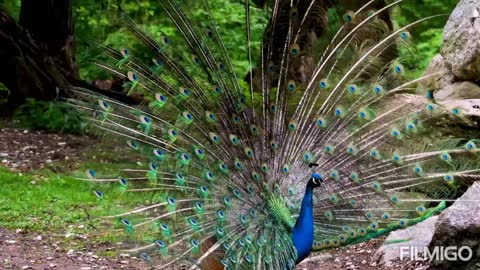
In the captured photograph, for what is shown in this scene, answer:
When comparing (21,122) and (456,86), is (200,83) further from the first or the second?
(21,122)

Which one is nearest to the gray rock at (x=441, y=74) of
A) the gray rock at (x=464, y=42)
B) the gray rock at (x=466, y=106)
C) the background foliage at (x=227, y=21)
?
the gray rock at (x=464, y=42)

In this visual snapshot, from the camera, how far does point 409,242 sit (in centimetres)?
686

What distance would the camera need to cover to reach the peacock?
236 inches

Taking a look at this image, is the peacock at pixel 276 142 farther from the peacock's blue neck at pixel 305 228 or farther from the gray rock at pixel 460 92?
the gray rock at pixel 460 92

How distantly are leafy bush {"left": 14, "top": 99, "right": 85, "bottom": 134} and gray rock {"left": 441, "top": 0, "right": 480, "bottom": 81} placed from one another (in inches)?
249

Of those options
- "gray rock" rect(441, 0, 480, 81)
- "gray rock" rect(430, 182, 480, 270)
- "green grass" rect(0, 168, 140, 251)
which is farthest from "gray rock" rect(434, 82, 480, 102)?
"green grass" rect(0, 168, 140, 251)

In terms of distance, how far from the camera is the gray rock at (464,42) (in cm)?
782

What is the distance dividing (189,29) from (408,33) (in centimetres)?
179

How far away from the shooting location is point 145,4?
46.9 ft

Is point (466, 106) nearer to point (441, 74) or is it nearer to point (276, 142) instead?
point (441, 74)

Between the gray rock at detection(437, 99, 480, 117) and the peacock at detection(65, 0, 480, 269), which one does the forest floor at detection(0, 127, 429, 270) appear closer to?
the peacock at detection(65, 0, 480, 269)

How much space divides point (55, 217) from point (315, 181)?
12.5 feet

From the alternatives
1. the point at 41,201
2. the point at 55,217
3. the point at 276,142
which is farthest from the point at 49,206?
the point at 276,142

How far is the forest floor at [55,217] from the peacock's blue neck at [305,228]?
1.04 m
